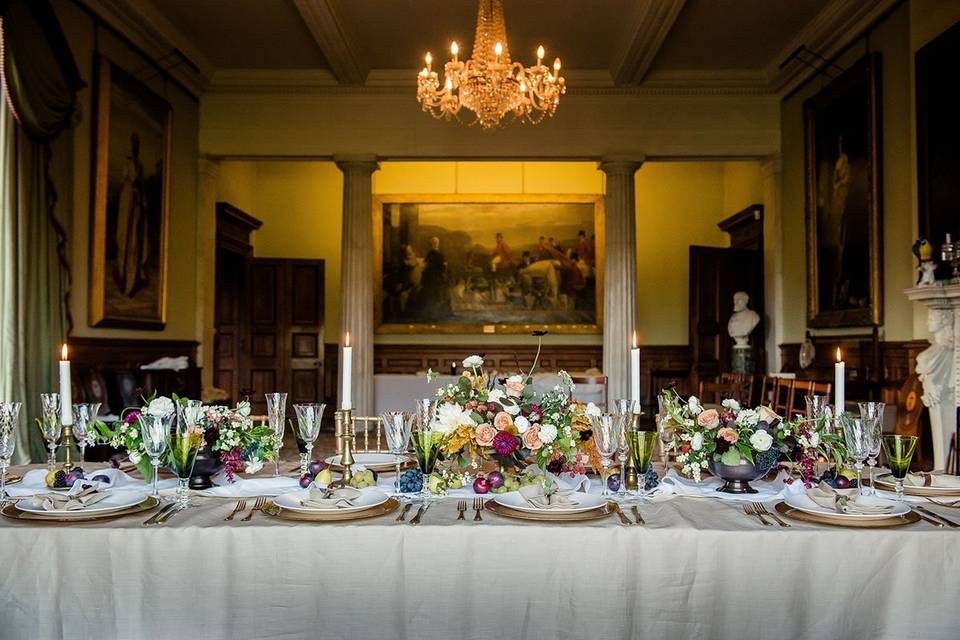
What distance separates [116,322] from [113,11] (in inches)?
103

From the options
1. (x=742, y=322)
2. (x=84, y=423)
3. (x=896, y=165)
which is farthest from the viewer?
(x=742, y=322)

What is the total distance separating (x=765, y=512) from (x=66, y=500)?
6.11 feet

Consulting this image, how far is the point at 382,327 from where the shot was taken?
38.0 feet

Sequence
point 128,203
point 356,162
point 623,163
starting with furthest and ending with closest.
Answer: point 356,162 < point 623,163 < point 128,203

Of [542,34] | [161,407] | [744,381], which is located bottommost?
[744,381]

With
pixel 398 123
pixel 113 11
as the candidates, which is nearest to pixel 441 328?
pixel 398 123

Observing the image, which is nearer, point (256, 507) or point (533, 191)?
point (256, 507)

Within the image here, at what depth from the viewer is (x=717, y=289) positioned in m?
9.68

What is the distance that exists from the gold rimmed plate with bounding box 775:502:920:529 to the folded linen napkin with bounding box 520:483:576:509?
58 cm

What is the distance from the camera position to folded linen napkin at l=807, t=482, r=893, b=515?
212cm

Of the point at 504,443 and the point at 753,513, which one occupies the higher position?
the point at 504,443

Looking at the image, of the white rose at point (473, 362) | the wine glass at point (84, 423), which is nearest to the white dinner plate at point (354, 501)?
the white rose at point (473, 362)

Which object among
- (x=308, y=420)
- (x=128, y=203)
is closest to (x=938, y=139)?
(x=308, y=420)

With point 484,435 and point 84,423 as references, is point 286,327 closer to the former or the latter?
point 84,423
